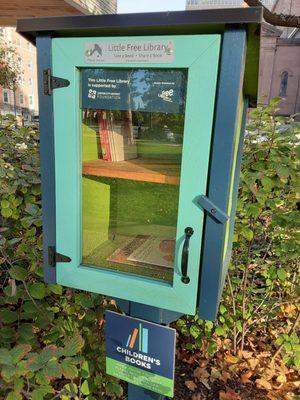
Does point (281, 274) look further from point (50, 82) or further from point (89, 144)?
point (50, 82)

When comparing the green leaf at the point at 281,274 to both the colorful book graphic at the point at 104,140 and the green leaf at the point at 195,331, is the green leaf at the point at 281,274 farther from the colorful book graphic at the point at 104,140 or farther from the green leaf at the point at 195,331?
the colorful book graphic at the point at 104,140

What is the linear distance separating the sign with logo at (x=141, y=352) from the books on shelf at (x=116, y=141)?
655 mm

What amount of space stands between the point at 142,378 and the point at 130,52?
4.07ft

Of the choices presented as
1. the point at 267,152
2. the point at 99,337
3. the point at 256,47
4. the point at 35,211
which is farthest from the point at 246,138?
the point at 99,337

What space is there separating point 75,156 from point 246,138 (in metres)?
1.25

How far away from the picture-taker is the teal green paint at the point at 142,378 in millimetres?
1318

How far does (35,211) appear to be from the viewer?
1618 mm

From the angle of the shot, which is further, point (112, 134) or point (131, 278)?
point (112, 134)

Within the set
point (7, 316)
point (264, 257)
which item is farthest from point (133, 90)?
point (264, 257)

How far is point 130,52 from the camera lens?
3.32ft

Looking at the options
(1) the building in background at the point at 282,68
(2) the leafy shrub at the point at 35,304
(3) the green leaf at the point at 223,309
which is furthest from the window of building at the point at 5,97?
(3) the green leaf at the point at 223,309

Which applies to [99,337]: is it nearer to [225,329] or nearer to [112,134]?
[225,329]

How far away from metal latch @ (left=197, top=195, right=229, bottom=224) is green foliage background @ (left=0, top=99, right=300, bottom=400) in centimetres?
72

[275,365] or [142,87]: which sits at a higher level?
[142,87]
